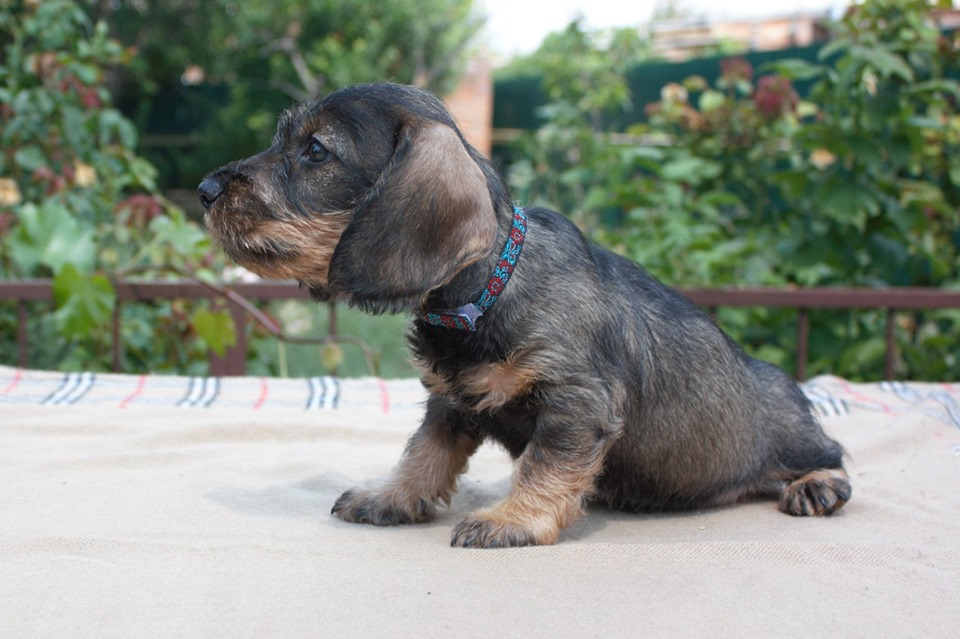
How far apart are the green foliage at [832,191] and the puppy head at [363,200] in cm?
348

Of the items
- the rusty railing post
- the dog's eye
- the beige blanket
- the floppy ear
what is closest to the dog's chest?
the floppy ear

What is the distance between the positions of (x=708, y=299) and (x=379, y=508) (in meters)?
3.03

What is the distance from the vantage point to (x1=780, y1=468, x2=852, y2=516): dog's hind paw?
320 cm

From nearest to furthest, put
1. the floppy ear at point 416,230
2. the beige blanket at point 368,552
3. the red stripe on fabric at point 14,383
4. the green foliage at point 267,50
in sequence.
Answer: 1. the beige blanket at point 368,552
2. the floppy ear at point 416,230
3. the red stripe on fabric at point 14,383
4. the green foliage at point 267,50

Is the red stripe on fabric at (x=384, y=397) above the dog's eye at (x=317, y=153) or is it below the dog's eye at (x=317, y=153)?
below

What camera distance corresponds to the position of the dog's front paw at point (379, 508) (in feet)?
10.1

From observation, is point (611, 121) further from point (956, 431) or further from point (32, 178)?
point (956, 431)

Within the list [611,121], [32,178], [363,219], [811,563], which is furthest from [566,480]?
[611,121]

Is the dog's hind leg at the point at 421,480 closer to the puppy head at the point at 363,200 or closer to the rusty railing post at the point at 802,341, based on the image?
the puppy head at the point at 363,200

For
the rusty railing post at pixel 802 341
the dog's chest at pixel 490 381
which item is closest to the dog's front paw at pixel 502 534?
the dog's chest at pixel 490 381

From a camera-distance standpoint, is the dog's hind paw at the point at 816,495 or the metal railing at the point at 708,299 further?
the metal railing at the point at 708,299

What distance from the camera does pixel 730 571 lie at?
250 centimetres

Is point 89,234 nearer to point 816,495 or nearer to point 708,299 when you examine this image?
point 708,299

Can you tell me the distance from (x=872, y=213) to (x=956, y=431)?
1876mm
